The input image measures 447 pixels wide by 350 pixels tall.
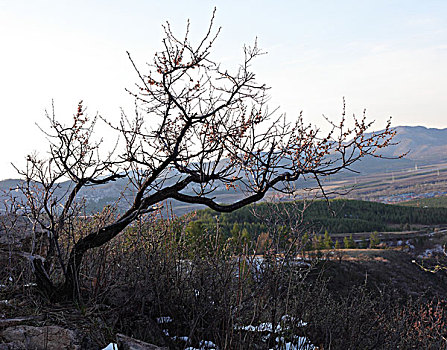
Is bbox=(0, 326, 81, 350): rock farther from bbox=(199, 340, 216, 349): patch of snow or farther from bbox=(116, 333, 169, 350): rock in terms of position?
bbox=(199, 340, 216, 349): patch of snow

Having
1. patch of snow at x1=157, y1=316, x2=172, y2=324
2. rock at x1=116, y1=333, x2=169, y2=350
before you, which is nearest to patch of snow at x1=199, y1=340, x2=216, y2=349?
patch of snow at x1=157, y1=316, x2=172, y2=324

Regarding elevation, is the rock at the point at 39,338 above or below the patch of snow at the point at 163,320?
above

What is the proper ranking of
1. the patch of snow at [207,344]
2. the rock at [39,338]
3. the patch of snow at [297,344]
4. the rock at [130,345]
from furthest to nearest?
the patch of snow at [297,344] → the patch of snow at [207,344] → the rock at [130,345] → the rock at [39,338]

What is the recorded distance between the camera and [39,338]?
349 cm

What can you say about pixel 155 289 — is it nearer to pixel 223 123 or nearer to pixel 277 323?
pixel 277 323

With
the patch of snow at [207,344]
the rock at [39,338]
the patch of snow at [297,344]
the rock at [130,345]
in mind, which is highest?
the rock at [39,338]

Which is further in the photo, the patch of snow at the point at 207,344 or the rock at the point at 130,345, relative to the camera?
the patch of snow at the point at 207,344

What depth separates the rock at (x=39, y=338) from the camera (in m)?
3.42

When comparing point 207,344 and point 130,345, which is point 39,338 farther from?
point 207,344

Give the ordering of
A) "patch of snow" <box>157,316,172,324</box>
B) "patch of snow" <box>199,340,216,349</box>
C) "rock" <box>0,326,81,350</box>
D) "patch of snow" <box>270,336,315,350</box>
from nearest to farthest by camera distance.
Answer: "rock" <box>0,326,81,350</box>
"patch of snow" <box>199,340,216,349</box>
"patch of snow" <box>270,336,315,350</box>
"patch of snow" <box>157,316,172,324</box>

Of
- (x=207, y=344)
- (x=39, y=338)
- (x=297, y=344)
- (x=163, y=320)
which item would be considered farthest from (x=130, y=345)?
(x=297, y=344)

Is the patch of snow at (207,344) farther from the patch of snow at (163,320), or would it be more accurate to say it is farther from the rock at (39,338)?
the rock at (39,338)

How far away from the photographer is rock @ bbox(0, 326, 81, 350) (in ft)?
11.2

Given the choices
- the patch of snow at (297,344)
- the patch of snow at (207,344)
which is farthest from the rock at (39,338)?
the patch of snow at (297,344)
